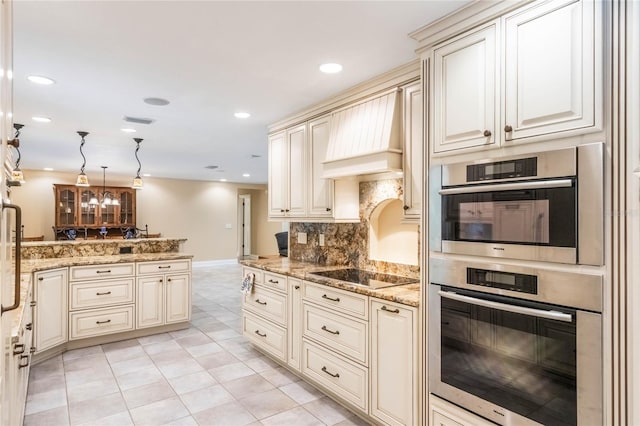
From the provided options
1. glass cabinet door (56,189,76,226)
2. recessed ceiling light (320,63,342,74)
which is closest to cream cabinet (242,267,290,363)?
recessed ceiling light (320,63,342,74)

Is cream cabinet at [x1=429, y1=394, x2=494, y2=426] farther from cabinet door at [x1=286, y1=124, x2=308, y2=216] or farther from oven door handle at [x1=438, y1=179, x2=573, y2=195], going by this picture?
cabinet door at [x1=286, y1=124, x2=308, y2=216]

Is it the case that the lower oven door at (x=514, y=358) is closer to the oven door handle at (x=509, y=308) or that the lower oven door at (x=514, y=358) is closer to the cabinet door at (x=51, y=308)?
the oven door handle at (x=509, y=308)

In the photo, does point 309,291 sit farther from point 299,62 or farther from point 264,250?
point 264,250

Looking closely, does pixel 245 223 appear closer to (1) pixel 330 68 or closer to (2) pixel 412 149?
(1) pixel 330 68

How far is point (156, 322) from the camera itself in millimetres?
4574

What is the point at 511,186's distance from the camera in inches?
66.3

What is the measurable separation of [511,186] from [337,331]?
1655 millimetres

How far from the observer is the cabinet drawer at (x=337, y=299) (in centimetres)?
255

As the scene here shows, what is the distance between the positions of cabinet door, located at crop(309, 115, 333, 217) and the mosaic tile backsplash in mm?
322

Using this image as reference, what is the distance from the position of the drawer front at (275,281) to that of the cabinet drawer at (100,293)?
189cm

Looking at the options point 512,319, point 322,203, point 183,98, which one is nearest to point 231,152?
point 183,98

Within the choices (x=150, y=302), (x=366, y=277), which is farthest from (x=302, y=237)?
(x=150, y=302)

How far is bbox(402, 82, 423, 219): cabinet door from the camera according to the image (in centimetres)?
250

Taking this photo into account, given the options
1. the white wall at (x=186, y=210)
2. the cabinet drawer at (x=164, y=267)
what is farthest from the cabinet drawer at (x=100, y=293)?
the white wall at (x=186, y=210)
